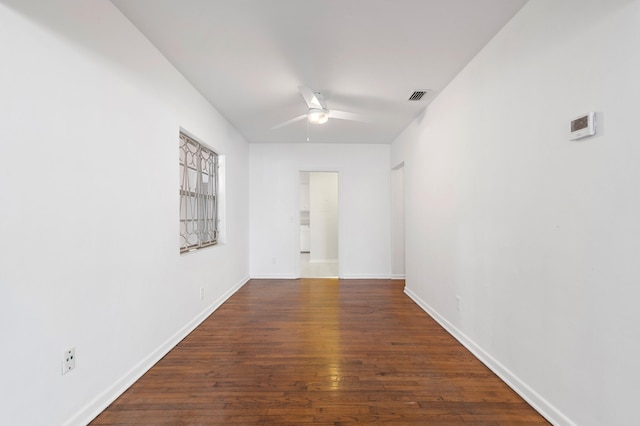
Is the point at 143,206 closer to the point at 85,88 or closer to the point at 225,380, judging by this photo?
the point at 85,88

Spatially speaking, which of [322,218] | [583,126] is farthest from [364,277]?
[583,126]

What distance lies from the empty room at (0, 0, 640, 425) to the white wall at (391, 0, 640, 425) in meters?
0.01

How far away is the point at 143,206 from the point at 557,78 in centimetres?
276

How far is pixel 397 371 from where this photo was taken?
2076 mm

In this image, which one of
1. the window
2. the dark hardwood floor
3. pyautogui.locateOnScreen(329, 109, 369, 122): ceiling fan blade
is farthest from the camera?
pyautogui.locateOnScreen(329, 109, 369, 122): ceiling fan blade

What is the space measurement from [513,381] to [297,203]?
154 inches

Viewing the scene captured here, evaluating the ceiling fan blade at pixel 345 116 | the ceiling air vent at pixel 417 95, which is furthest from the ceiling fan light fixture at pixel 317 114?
the ceiling air vent at pixel 417 95

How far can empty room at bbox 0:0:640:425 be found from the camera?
49.6 inches

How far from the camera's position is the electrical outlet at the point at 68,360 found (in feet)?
4.69

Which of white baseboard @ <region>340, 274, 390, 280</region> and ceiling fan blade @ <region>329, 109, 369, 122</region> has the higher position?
ceiling fan blade @ <region>329, 109, 369, 122</region>

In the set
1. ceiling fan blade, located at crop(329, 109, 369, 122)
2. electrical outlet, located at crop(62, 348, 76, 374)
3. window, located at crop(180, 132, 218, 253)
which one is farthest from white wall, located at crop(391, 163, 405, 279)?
electrical outlet, located at crop(62, 348, 76, 374)

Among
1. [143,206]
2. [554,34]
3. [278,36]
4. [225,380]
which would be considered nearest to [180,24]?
[278,36]

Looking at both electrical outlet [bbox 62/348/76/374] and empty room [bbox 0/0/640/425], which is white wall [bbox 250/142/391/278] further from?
electrical outlet [bbox 62/348/76/374]

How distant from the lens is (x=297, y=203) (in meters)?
5.14
